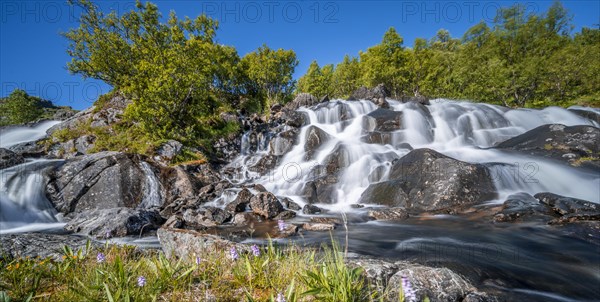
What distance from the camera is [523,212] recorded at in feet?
26.2

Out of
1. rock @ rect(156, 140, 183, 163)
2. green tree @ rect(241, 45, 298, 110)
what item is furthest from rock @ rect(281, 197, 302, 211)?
green tree @ rect(241, 45, 298, 110)

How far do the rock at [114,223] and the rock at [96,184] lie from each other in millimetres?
2742

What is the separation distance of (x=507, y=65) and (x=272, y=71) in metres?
36.9

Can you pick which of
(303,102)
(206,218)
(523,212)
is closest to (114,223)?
(206,218)

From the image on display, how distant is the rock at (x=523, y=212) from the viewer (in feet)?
25.2

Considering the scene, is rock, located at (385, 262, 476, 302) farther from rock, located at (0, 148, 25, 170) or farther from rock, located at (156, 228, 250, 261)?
rock, located at (0, 148, 25, 170)

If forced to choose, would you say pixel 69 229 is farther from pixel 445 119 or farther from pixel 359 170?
pixel 445 119

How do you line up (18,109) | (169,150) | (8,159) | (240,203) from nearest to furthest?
(240,203)
(8,159)
(169,150)
(18,109)

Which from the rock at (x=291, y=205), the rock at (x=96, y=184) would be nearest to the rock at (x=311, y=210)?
the rock at (x=291, y=205)

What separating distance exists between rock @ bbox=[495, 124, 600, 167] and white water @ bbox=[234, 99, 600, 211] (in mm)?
1281

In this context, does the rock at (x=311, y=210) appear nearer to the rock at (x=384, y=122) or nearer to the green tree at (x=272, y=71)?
the rock at (x=384, y=122)

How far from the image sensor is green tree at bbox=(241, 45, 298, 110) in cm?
4028

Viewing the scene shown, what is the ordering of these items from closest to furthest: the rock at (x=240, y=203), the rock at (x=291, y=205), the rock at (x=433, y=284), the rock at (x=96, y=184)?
the rock at (x=433, y=284) → the rock at (x=240, y=203) → the rock at (x=291, y=205) → the rock at (x=96, y=184)

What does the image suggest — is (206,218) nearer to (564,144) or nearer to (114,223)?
(114,223)
